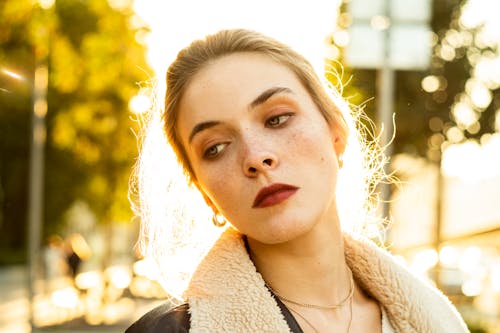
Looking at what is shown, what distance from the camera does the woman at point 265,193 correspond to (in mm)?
1973

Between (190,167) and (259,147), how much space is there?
320 millimetres

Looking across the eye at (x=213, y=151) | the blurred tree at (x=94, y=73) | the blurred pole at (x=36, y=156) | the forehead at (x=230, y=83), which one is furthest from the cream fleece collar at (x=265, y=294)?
the blurred pole at (x=36, y=156)

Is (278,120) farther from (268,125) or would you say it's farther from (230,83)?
(230,83)

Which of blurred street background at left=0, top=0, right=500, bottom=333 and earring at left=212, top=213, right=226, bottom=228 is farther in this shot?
blurred street background at left=0, top=0, right=500, bottom=333

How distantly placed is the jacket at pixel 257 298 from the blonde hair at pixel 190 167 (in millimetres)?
199

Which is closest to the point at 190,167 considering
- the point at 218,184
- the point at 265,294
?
the point at 218,184

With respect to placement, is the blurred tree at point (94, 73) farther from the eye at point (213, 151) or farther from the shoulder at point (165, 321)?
the shoulder at point (165, 321)

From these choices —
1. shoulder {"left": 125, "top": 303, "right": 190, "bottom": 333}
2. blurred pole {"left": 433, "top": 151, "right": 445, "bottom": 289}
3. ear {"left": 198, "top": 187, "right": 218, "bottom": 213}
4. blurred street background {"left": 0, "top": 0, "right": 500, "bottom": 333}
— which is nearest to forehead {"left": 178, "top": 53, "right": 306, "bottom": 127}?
ear {"left": 198, "top": 187, "right": 218, "bottom": 213}

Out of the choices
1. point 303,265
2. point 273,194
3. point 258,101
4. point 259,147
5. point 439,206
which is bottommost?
point 303,265

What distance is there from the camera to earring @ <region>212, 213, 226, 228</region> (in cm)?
230

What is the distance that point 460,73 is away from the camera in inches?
688

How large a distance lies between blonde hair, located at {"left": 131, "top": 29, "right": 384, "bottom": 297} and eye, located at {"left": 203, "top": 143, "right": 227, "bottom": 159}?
15 cm

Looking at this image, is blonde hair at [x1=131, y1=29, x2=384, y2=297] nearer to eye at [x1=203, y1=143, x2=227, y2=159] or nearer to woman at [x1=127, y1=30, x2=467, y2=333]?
woman at [x1=127, y1=30, x2=467, y2=333]

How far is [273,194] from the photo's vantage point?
6.47 ft
